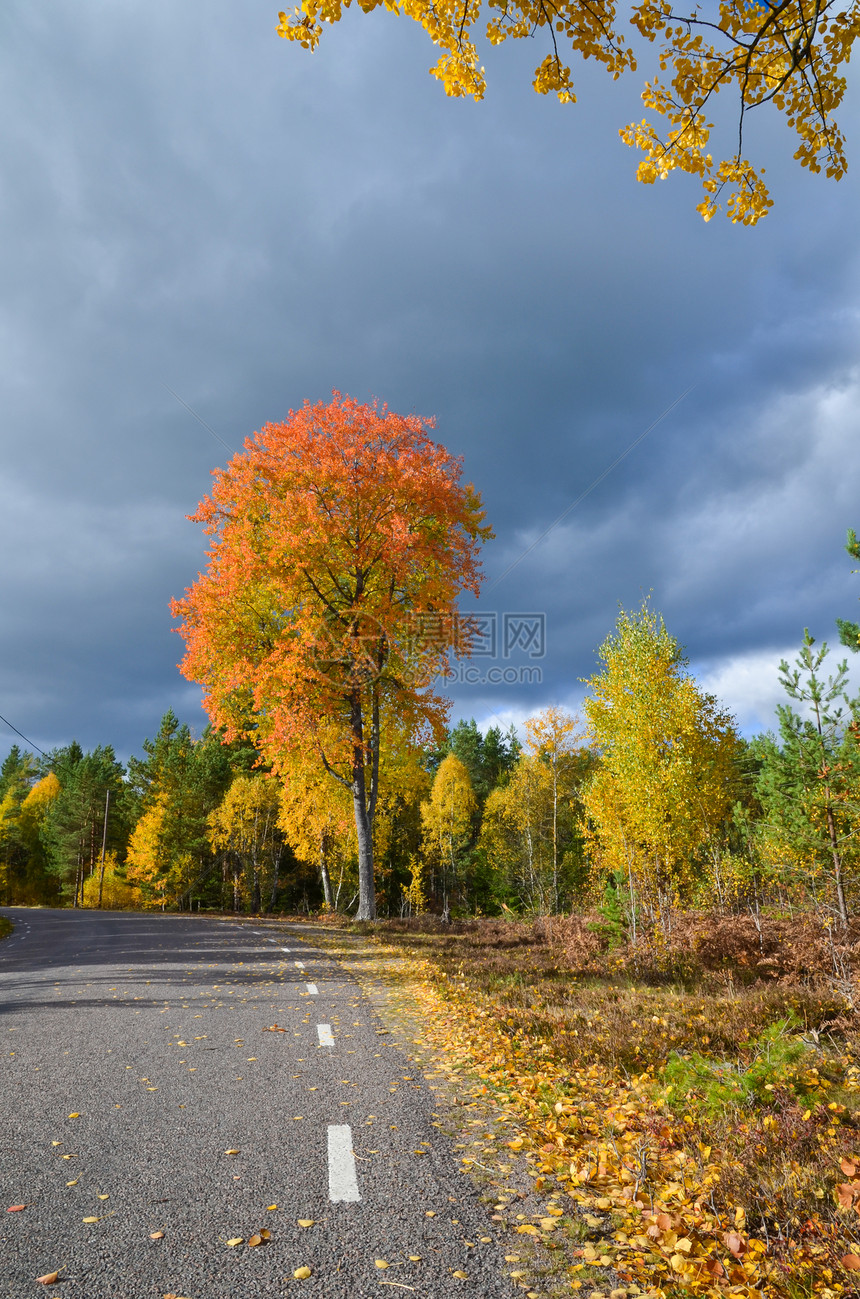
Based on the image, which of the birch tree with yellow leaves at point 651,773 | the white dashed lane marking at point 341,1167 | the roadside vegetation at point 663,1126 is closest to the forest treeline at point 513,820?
the birch tree with yellow leaves at point 651,773

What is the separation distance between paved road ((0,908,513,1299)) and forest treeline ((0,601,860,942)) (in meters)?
10.2

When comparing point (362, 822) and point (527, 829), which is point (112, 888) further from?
point (362, 822)

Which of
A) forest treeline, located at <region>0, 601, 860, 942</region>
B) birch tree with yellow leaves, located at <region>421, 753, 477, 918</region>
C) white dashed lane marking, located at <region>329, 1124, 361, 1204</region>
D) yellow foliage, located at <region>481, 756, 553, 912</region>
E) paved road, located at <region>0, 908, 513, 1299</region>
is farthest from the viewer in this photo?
birch tree with yellow leaves, located at <region>421, 753, 477, 918</region>

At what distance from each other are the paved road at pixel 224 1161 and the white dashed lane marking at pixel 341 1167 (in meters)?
0.01

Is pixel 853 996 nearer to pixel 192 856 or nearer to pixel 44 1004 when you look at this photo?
pixel 44 1004

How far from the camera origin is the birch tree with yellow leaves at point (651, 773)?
17438 mm

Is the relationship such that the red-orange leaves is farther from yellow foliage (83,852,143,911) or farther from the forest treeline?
yellow foliage (83,852,143,911)

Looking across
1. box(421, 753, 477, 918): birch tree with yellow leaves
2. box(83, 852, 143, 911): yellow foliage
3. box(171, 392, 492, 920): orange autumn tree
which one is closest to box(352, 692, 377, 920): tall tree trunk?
box(171, 392, 492, 920): orange autumn tree

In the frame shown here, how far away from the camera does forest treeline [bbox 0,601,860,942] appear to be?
56.8 feet

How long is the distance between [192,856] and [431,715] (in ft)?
128

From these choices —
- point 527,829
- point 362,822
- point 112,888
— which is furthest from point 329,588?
point 112,888

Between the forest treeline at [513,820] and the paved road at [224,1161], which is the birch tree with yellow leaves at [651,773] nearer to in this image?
the forest treeline at [513,820]

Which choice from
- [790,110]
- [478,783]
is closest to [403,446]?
[790,110]

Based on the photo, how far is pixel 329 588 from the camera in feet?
70.3
